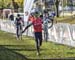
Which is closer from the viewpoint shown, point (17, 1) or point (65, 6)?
point (65, 6)

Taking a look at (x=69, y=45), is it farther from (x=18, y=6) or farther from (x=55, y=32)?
(x=18, y=6)

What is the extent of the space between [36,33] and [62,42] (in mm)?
6563

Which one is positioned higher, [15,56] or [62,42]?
[15,56]

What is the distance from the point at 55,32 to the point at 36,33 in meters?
7.95

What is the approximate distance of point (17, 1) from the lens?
7719cm

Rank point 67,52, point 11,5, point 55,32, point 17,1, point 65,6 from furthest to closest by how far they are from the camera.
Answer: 1. point 11,5
2. point 17,1
3. point 65,6
4. point 55,32
5. point 67,52

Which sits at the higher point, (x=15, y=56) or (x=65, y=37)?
(x=15, y=56)

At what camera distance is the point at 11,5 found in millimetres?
82625

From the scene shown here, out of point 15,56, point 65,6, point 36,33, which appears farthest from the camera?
point 65,6

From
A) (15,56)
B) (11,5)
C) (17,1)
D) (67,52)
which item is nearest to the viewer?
(15,56)

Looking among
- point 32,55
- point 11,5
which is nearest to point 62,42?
point 32,55

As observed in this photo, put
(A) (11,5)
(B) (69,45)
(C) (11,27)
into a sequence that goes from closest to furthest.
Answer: (B) (69,45) < (C) (11,27) < (A) (11,5)

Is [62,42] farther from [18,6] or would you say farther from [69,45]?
[18,6]

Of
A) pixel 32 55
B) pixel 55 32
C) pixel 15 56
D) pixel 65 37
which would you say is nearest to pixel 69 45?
pixel 65 37
